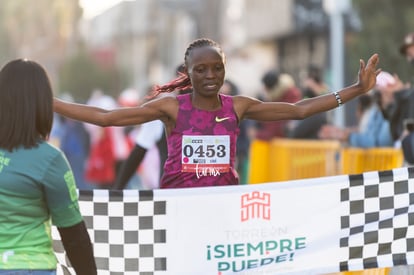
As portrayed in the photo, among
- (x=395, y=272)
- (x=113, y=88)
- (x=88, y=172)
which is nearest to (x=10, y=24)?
(x=113, y=88)

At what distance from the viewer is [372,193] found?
7371 millimetres

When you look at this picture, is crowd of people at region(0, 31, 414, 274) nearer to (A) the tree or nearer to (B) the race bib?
(B) the race bib

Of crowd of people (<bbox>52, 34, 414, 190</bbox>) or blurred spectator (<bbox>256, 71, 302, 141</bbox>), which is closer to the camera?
crowd of people (<bbox>52, 34, 414, 190</bbox>)

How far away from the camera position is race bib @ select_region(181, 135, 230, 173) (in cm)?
697

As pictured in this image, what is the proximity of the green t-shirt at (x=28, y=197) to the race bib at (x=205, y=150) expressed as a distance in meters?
1.84

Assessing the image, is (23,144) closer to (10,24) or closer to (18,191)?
(18,191)

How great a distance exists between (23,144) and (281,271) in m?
2.44

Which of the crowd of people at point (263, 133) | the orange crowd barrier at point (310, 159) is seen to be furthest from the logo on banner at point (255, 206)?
the orange crowd barrier at point (310, 159)

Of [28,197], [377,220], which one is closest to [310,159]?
[377,220]

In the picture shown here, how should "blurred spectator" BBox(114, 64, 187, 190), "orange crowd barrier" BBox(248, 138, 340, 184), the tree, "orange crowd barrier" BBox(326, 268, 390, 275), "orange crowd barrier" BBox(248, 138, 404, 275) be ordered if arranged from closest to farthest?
"orange crowd barrier" BBox(326, 268, 390, 275) < "blurred spectator" BBox(114, 64, 187, 190) < "orange crowd barrier" BBox(248, 138, 404, 275) < "orange crowd barrier" BBox(248, 138, 340, 184) < the tree

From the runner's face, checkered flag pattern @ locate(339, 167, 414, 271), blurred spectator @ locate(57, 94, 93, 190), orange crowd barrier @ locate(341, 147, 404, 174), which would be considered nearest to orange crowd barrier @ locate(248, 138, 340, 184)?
orange crowd barrier @ locate(341, 147, 404, 174)

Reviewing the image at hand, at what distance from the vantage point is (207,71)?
6.91 metres

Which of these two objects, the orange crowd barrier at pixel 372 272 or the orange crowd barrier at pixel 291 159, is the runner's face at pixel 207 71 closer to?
the orange crowd barrier at pixel 372 272

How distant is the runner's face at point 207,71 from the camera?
6898 mm
